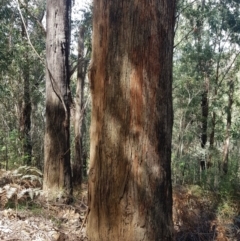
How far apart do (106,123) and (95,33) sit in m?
0.59

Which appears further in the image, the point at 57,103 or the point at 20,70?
the point at 20,70

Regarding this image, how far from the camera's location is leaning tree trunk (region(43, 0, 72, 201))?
4.92 m

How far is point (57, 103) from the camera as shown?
4988 mm

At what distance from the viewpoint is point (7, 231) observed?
8.64ft

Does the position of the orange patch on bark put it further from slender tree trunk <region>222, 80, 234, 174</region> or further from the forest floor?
slender tree trunk <region>222, 80, 234, 174</region>

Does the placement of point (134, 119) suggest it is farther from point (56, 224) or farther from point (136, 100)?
point (56, 224)

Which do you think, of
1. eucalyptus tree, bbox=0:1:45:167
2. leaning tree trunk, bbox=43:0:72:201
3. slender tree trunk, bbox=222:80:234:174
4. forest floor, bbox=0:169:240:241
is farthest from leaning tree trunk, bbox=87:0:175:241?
slender tree trunk, bbox=222:80:234:174

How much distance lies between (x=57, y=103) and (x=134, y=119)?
3140 mm

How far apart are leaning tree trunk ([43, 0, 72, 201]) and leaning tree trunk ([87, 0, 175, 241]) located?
289 cm

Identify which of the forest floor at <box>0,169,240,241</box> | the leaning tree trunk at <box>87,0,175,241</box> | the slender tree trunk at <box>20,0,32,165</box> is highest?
the slender tree trunk at <box>20,0,32,165</box>

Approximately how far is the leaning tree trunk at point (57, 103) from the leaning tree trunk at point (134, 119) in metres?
2.89

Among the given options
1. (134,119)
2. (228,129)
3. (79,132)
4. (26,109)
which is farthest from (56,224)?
(228,129)

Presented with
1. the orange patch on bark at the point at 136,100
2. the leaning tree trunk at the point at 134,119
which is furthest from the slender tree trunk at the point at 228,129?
the orange patch on bark at the point at 136,100

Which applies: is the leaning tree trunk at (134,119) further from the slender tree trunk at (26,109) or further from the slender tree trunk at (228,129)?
the slender tree trunk at (228,129)
